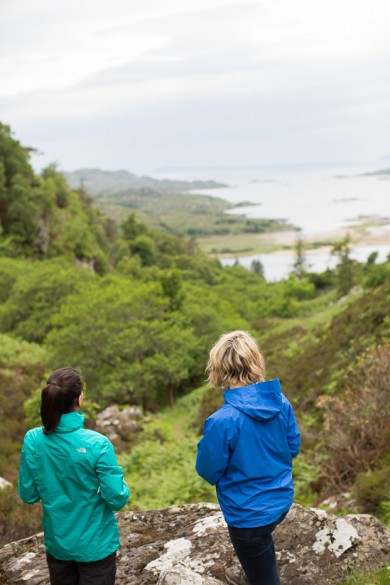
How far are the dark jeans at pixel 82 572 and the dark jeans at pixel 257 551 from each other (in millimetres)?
864

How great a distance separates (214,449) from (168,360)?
21.9 m

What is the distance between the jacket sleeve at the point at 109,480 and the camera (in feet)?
10.7

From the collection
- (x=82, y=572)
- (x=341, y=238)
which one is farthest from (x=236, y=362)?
(x=341, y=238)

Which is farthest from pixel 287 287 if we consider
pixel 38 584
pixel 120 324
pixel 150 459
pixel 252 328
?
pixel 38 584

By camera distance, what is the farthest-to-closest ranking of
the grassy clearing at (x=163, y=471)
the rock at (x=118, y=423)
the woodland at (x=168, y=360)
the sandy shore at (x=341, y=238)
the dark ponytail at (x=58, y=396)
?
the sandy shore at (x=341, y=238) < the rock at (x=118, y=423) < the grassy clearing at (x=163, y=471) < the woodland at (x=168, y=360) < the dark ponytail at (x=58, y=396)

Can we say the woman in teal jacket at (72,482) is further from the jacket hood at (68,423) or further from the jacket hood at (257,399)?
the jacket hood at (257,399)

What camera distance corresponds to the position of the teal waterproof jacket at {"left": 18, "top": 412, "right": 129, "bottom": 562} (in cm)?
328

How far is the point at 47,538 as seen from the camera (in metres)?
3.46

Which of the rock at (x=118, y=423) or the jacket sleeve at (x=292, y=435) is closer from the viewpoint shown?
the jacket sleeve at (x=292, y=435)

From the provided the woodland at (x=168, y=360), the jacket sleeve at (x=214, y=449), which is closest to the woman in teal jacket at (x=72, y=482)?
the jacket sleeve at (x=214, y=449)

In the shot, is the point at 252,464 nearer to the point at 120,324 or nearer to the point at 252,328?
the point at 120,324

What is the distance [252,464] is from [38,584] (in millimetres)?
2367

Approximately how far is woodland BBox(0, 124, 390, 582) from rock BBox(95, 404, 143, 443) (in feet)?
1.49

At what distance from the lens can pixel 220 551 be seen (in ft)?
14.9
